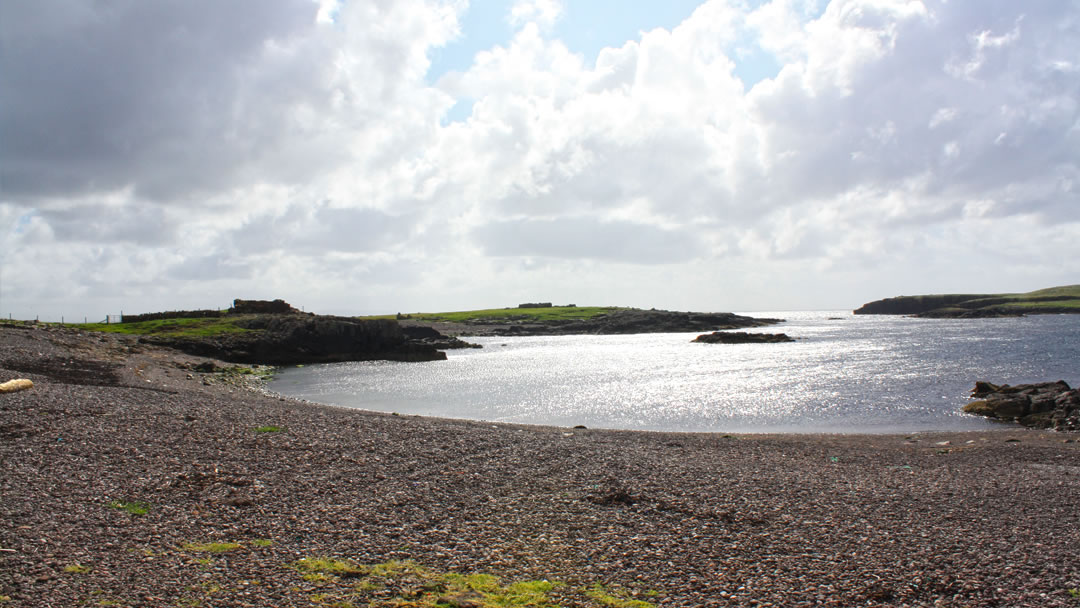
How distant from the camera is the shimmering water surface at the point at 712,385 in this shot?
150ft

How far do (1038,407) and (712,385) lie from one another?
28.0m

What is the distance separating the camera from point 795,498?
60.6 feet

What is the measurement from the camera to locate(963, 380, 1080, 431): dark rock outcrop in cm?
3937

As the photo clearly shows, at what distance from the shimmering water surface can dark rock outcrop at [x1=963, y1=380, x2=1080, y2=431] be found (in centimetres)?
185

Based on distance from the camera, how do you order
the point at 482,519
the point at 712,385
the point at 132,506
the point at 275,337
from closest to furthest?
the point at 132,506 < the point at 482,519 < the point at 712,385 < the point at 275,337

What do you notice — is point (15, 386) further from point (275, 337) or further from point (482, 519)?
point (275, 337)

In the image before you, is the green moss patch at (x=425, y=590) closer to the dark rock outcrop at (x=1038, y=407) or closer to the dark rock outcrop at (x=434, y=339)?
the dark rock outcrop at (x=1038, y=407)

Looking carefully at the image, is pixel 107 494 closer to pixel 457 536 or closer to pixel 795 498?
pixel 457 536

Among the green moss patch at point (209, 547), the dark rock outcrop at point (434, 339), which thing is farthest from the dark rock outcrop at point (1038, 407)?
the dark rock outcrop at point (434, 339)

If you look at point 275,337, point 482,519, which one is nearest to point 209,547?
point 482,519

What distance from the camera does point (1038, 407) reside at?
42.3 metres

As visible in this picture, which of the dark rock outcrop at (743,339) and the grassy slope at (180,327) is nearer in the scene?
the grassy slope at (180,327)

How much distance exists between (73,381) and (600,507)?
37.2 m

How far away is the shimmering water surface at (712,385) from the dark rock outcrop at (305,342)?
807 centimetres
